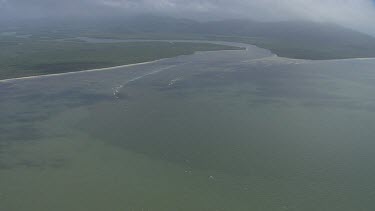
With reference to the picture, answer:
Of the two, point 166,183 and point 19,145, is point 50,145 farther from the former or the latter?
point 166,183

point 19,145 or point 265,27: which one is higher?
point 265,27

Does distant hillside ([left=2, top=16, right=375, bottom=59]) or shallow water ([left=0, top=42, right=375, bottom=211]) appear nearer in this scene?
shallow water ([left=0, top=42, right=375, bottom=211])

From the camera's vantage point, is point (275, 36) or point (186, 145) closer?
point (186, 145)

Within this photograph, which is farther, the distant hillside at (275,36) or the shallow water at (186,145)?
the distant hillside at (275,36)

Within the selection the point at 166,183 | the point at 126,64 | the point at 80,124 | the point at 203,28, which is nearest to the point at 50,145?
the point at 80,124

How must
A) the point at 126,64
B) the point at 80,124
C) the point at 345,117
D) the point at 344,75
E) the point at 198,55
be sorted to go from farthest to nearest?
1. the point at 198,55
2. the point at 126,64
3. the point at 344,75
4. the point at 345,117
5. the point at 80,124

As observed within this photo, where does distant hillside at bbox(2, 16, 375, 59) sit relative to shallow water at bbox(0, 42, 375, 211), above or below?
above

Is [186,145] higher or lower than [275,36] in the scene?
lower

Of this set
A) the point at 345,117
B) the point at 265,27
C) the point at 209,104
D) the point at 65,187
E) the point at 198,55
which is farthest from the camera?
the point at 265,27
